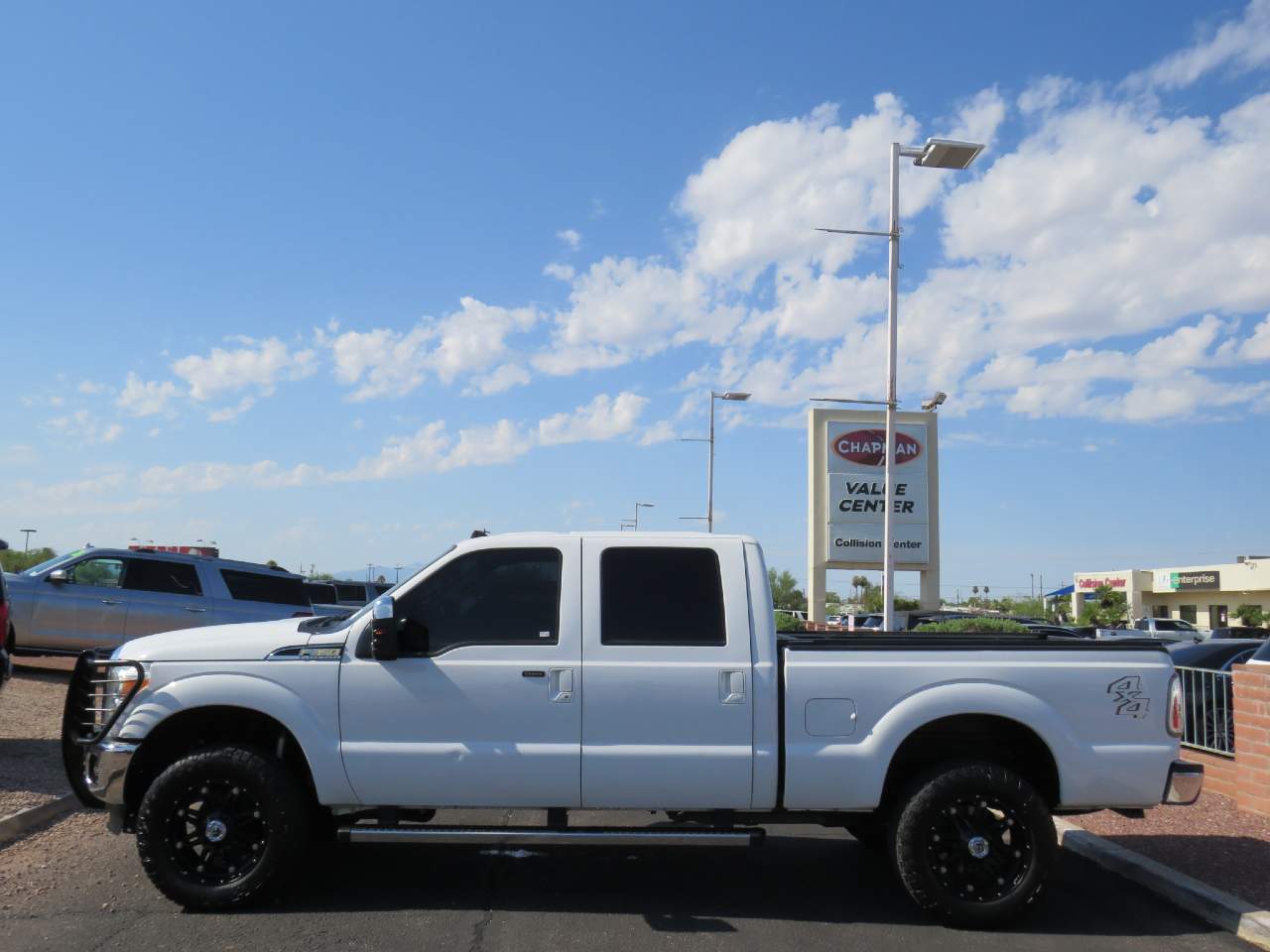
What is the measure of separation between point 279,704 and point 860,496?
105 feet

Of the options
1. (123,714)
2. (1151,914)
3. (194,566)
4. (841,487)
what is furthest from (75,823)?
(841,487)

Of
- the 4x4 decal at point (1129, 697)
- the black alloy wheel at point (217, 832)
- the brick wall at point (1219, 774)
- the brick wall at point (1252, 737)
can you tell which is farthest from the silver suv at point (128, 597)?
the 4x4 decal at point (1129, 697)

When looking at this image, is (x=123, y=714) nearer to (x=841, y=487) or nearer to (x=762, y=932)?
(x=762, y=932)

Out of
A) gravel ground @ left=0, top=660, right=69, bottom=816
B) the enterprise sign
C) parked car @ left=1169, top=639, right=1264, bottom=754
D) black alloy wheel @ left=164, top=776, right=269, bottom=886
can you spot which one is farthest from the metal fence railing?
the enterprise sign

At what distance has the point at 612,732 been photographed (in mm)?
6082

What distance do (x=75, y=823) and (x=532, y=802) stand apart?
4.21 meters

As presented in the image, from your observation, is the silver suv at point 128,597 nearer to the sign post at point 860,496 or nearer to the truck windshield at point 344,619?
the truck windshield at point 344,619

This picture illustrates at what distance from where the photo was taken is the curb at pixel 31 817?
300 inches

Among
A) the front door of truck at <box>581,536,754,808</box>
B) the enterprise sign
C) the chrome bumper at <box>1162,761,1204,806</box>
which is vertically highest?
the enterprise sign

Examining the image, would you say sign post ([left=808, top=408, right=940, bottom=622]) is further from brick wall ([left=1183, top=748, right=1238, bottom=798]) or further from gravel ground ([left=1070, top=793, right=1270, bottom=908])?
gravel ground ([left=1070, top=793, right=1270, bottom=908])

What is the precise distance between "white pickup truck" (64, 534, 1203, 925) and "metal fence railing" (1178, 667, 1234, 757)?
4855mm

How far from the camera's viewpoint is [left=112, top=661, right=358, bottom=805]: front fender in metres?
6.09

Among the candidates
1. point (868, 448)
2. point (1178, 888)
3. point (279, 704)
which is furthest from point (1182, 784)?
point (868, 448)

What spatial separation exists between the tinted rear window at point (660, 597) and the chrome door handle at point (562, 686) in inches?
11.0
